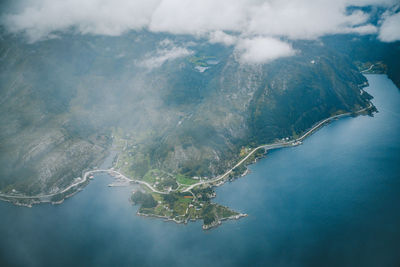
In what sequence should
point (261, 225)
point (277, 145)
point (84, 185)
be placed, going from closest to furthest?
point (261, 225) < point (84, 185) < point (277, 145)

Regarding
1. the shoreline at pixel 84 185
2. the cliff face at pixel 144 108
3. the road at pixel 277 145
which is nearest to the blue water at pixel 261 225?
the shoreline at pixel 84 185

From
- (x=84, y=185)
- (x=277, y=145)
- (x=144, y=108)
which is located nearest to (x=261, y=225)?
(x=277, y=145)

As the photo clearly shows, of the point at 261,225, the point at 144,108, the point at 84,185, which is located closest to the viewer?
the point at 261,225

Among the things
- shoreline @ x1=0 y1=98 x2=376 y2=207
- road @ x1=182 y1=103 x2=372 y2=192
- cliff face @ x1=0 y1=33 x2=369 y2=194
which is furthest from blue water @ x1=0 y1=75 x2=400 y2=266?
cliff face @ x1=0 y1=33 x2=369 y2=194

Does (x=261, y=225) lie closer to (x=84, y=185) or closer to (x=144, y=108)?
(x=84, y=185)

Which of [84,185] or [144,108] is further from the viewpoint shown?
[144,108]

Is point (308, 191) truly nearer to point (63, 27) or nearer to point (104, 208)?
point (104, 208)

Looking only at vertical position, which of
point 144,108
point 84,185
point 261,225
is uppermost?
point 261,225

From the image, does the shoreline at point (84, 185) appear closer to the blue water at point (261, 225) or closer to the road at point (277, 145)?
the road at point (277, 145)
